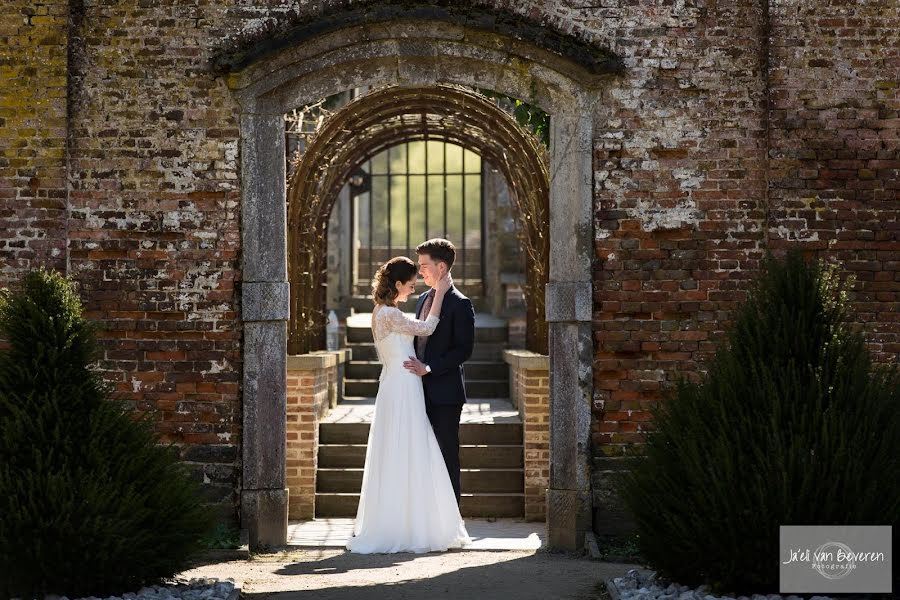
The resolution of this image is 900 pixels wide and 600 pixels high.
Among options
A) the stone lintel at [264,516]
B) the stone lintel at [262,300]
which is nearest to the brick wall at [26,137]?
the stone lintel at [262,300]

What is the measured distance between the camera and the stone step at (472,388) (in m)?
14.4

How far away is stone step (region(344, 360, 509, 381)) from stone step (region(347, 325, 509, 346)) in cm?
109

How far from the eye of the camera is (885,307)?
815cm

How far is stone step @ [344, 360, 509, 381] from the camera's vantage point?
1479cm

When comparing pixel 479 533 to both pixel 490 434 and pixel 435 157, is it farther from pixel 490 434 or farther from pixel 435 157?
pixel 435 157

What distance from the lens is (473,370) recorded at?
48.5 ft

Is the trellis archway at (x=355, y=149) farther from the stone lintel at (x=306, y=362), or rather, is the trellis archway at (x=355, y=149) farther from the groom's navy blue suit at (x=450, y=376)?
the groom's navy blue suit at (x=450, y=376)

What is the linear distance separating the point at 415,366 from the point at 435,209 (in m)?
19.7

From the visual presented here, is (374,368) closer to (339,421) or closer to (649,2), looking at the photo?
(339,421)

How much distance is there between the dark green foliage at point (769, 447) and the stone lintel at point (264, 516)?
275 cm

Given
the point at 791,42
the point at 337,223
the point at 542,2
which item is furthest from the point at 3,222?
the point at 337,223

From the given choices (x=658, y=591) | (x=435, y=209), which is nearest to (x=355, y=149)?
(x=658, y=591)

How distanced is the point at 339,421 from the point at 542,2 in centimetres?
491

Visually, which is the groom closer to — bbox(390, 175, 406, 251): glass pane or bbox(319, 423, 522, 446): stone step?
bbox(319, 423, 522, 446): stone step
